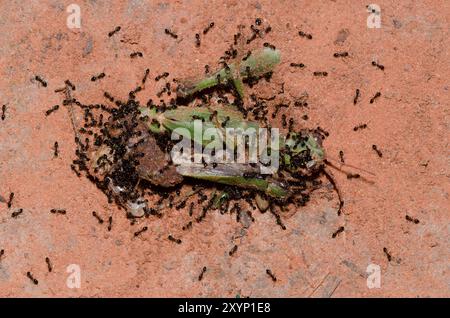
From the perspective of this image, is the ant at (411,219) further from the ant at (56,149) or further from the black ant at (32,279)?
the black ant at (32,279)

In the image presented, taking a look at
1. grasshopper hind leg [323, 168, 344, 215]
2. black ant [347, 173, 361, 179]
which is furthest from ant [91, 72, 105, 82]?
black ant [347, 173, 361, 179]

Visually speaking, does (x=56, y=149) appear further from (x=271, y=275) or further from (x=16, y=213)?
(x=271, y=275)

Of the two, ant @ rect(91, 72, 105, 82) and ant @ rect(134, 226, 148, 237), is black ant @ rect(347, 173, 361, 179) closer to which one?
ant @ rect(134, 226, 148, 237)

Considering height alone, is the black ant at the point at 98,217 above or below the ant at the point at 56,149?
below

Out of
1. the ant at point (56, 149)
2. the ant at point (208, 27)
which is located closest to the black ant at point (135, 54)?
the ant at point (208, 27)

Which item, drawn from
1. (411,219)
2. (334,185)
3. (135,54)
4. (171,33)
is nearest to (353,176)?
(334,185)

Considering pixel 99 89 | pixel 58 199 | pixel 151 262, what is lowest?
pixel 151 262

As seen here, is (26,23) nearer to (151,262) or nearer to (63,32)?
(63,32)

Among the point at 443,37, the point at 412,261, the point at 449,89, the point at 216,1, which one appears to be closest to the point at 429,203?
the point at 412,261

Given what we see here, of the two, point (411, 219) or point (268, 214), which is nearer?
point (411, 219)
